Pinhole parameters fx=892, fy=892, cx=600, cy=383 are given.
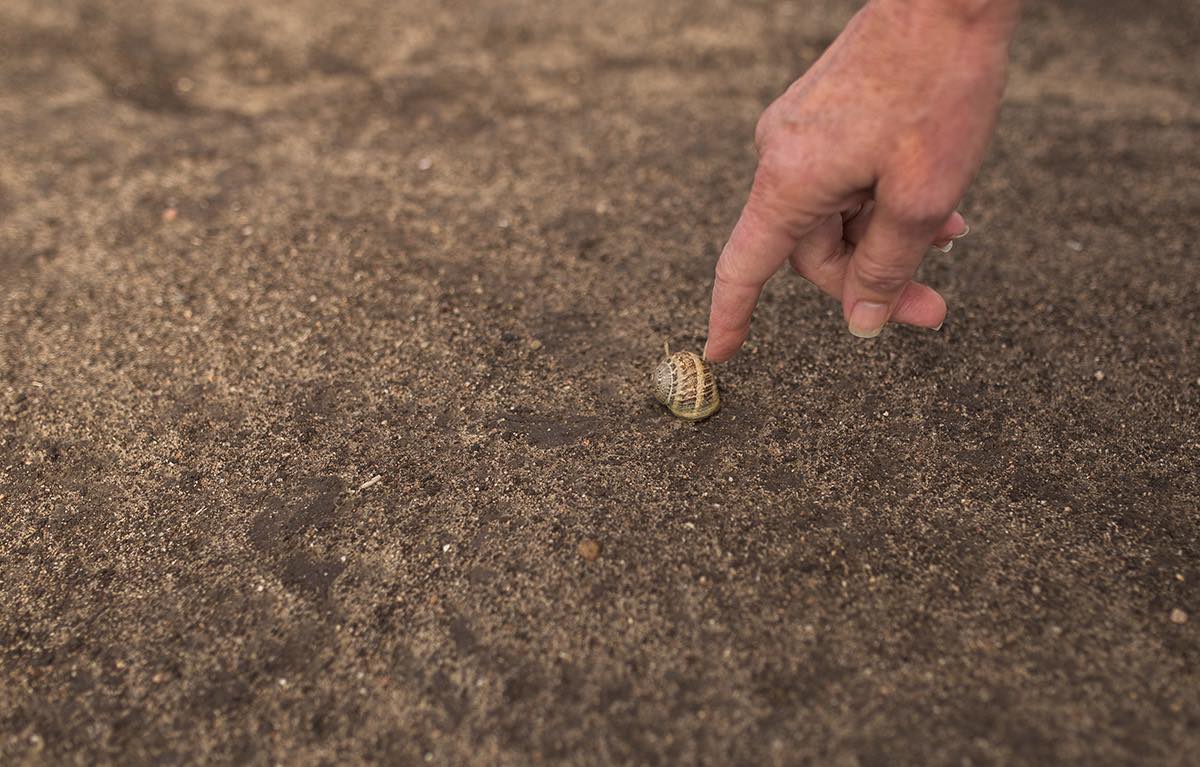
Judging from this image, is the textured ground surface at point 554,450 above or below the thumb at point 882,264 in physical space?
below

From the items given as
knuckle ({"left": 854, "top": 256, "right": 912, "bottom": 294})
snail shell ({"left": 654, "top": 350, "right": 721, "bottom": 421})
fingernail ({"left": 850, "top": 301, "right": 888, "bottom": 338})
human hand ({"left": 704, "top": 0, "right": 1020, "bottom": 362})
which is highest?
human hand ({"left": 704, "top": 0, "right": 1020, "bottom": 362})

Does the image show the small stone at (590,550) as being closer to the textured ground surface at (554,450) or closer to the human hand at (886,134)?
the textured ground surface at (554,450)

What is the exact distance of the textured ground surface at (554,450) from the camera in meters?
2.03

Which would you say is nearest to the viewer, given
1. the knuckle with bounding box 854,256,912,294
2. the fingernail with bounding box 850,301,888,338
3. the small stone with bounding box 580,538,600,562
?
the knuckle with bounding box 854,256,912,294

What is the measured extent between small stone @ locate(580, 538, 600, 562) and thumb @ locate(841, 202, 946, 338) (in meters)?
0.86

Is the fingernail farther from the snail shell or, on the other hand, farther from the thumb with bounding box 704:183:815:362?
the snail shell

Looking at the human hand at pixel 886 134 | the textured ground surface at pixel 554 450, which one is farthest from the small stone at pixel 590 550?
the human hand at pixel 886 134

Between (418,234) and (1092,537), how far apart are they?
2517 mm

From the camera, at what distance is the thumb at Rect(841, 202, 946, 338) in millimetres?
1854

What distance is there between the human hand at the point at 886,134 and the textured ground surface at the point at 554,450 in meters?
0.78

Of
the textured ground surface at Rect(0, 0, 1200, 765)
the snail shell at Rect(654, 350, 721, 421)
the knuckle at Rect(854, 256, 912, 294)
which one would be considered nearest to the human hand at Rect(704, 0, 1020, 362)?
the knuckle at Rect(854, 256, 912, 294)

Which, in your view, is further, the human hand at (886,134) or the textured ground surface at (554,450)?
the textured ground surface at (554,450)

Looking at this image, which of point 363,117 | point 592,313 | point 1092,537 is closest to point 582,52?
point 363,117

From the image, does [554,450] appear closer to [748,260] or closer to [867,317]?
[748,260]
